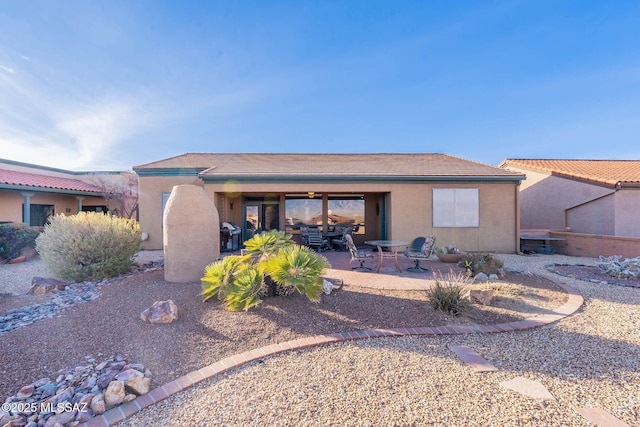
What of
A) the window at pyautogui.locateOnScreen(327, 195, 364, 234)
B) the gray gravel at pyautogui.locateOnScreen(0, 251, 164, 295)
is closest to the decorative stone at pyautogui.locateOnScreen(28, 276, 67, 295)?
the gray gravel at pyautogui.locateOnScreen(0, 251, 164, 295)

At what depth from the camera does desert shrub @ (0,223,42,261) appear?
33.3 feet

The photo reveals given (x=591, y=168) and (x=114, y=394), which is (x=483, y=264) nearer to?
(x=114, y=394)

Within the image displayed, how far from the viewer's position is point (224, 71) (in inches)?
400

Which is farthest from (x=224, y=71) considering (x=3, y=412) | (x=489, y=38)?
(x=3, y=412)

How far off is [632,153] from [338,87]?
21.0 metres

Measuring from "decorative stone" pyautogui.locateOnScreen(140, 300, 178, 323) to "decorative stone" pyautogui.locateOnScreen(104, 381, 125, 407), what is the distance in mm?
1574

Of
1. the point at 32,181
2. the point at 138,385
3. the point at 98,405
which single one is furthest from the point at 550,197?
the point at 32,181

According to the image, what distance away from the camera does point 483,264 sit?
7.39 meters

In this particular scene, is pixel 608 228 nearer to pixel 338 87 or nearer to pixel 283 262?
pixel 338 87

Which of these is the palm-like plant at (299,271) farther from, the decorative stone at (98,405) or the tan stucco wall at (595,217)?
the tan stucco wall at (595,217)

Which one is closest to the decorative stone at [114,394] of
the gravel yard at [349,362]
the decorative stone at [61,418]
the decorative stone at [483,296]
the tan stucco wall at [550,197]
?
the decorative stone at [61,418]

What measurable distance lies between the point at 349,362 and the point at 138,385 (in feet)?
7.03

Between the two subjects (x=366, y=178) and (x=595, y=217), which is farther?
(x=595, y=217)

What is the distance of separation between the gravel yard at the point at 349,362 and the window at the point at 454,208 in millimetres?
6358
